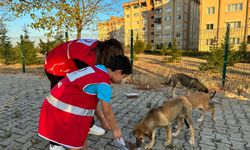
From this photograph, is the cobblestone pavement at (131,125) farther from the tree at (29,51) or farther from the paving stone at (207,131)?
the tree at (29,51)

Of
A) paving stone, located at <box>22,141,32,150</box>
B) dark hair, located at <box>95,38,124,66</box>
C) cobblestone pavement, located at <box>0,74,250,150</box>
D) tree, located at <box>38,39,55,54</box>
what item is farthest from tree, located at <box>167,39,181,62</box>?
dark hair, located at <box>95,38,124,66</box>

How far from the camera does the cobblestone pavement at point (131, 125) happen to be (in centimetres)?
343

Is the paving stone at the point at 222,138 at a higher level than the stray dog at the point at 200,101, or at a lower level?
lower

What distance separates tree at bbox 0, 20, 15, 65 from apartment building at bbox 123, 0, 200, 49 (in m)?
33.6

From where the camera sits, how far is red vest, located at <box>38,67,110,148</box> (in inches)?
77.6

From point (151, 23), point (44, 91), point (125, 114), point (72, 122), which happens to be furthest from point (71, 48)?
point (151, 23)

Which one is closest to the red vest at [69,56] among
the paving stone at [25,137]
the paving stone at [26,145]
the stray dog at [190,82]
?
the paving stone at [26,145]

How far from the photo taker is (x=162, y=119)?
3.15m

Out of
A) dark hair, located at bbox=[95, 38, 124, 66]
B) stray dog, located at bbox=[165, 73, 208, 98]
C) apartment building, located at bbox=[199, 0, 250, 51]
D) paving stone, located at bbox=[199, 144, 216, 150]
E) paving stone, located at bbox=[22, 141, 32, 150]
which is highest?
apartment building, located at bbox=[199, 0, 250, 51]

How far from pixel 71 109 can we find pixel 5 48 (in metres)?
17.5

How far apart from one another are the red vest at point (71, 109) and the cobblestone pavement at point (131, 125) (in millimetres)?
1262

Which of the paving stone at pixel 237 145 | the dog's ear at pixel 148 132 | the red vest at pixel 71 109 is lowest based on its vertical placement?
the paving stone at pixel 237 145

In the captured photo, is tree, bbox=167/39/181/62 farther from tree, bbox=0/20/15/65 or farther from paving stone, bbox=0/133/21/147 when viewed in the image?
paving stone, bbox=0/133/21/147

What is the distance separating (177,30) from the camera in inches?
2094
